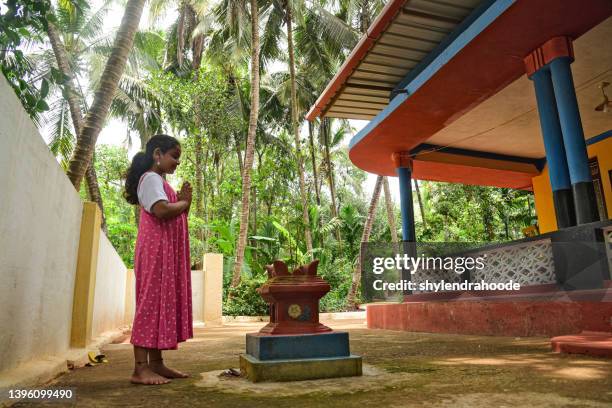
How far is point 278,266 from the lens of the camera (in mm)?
2838

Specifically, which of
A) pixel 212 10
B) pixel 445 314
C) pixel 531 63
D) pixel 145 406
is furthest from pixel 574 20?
pixel 212 10

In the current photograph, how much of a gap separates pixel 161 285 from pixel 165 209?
1.53 ft

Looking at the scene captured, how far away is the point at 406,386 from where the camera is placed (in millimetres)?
2227

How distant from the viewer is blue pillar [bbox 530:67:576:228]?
15.2ft

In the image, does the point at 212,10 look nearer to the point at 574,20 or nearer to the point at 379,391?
the point at 574,20

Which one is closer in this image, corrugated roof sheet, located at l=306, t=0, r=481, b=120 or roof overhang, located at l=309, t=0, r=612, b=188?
roof overhang, located at l=309, t=0, r=612, b=188

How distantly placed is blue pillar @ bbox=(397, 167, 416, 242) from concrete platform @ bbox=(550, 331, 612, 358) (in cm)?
428

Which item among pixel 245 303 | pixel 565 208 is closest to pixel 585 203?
pixel 565 208

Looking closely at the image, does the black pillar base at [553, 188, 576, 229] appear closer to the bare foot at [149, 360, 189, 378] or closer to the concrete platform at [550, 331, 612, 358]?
the concrete platform at [550, 331, 612, 358]

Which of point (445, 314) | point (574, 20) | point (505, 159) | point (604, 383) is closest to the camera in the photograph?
point (604, 383)

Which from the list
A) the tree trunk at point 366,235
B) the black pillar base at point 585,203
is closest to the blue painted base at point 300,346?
the black pillar base at point 585,203

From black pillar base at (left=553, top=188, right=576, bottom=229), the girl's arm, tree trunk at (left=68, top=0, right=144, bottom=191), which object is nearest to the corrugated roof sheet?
black pillar base at (left=553, top=188, right=576, bottom=229)

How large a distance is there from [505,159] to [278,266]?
793 centimetres

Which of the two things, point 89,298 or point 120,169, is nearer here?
point 89,298
